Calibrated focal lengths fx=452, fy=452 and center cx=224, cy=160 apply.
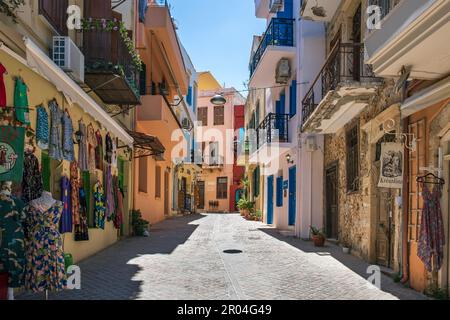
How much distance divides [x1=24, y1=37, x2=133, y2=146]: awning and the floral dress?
6.49 ft

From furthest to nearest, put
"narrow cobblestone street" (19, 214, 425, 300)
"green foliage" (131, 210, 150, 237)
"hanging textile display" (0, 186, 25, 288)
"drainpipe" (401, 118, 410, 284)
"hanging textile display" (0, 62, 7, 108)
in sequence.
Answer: "green foliage" (131, 210, 150, 237), "drainpipe" (401, 118, 410, 284), "narrow cobblestone street" (19, 214, 425, 300), "hanging textile display" (0, 62, 7, 108), "hanging textile display" (0, 186, 25, 288)

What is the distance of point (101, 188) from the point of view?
10.3 m

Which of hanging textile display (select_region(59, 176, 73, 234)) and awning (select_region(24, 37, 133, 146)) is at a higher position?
awning (select_region(24, 37, 133, 146))

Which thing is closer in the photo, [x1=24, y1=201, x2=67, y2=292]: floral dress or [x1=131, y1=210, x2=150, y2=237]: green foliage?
[x1=24, y1=201, x2=67, y2=292]: floral dress

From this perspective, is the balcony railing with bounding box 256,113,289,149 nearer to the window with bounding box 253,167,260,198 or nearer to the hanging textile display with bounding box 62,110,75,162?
the window with bounding box 253,167,260,198

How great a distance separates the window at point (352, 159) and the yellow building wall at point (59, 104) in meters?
6.22

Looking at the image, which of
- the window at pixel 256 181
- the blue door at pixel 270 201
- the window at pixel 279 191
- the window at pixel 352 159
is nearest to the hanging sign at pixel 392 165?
the window at pixel 352 159

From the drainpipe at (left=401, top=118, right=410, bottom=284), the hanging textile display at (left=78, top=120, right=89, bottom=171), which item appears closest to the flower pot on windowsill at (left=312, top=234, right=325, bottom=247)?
the drainpipe at (left=401, top=118, right=410, bottom=284)

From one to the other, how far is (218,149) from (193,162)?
9.13 metres

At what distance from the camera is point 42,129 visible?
7.07 metres

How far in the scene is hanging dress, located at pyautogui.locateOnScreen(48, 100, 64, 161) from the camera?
7.39 meters

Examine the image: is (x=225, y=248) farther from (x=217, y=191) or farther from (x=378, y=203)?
(x=217, y=191)

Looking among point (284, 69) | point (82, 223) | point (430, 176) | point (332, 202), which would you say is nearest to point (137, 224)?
point (82, 223)
